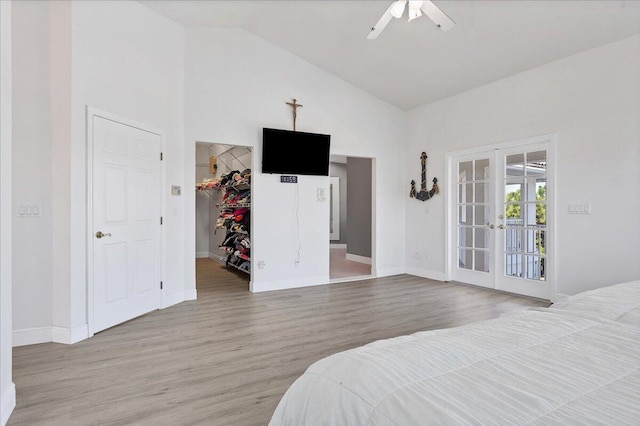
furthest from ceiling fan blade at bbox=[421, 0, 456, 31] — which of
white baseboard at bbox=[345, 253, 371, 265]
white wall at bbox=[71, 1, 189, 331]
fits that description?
white baseboard at bbox=[345, 253, 371, 265]

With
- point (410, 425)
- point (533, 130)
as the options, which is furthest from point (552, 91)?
point (410, 425)

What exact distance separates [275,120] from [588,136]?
3.98 metres

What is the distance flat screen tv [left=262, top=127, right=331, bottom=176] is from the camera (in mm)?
5062

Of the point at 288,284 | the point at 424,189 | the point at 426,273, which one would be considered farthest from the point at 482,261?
the point at 288,284

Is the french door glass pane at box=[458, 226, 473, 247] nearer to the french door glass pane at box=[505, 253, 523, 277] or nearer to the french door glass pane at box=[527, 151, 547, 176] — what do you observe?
the french door glass pane at box=[505, 253, 523, 277]

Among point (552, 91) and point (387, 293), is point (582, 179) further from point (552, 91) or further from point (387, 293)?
point (387, 293)

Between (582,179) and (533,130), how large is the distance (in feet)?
2.91

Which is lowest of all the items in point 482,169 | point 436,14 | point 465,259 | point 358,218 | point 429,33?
point 465,259

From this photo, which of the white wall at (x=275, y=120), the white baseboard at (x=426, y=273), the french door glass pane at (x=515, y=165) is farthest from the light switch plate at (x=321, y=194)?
the french door glass pane at (x=515, y=165)

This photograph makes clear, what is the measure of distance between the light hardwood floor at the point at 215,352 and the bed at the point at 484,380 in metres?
1.21

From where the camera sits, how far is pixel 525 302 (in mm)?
4484

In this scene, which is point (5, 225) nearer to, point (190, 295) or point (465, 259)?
point (190, 295)

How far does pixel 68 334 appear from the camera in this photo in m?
3.14

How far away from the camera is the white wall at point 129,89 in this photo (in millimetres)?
3234
